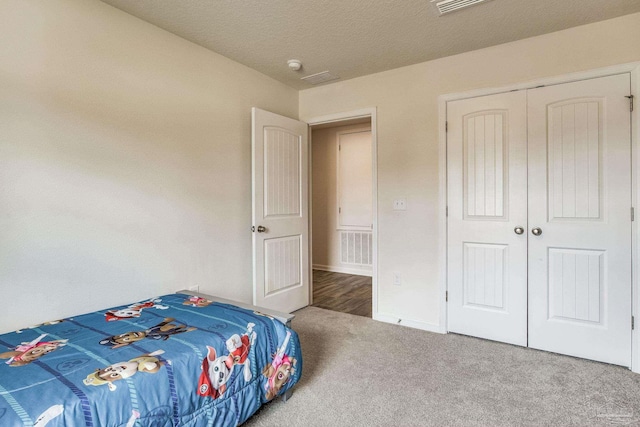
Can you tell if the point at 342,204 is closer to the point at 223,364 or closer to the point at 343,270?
the point at 343,270

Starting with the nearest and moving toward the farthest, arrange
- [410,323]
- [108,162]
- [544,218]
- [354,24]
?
[108,162] → [354,24] → [544,218] → [410,323]

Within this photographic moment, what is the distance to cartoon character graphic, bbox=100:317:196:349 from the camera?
61.0 inches

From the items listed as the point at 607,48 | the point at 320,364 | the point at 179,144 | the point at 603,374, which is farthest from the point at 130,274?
the point at 607,48

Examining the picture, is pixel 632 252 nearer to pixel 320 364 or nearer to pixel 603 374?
pixel 603 374

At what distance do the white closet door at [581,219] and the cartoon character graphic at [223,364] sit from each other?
2.23 m

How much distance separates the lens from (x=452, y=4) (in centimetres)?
211

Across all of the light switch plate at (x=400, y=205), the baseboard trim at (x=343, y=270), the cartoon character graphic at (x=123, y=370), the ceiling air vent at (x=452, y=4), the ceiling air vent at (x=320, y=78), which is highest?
the ceiling air vent at (x=320, y=78)

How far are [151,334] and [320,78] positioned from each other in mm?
2750

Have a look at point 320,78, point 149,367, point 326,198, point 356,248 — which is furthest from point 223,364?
point 326,198

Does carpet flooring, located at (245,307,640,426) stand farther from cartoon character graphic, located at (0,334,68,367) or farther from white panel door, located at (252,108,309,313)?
cartoon character graphic, located at (0,334,68,367)

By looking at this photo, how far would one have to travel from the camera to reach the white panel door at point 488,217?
8.71 feet

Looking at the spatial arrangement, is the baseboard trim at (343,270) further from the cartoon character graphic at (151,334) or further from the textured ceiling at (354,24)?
the cartoon character graphic at (151,334)

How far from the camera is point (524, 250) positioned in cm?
264

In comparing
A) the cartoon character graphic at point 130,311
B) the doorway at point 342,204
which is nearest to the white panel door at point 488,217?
the doorway at point 342,204
